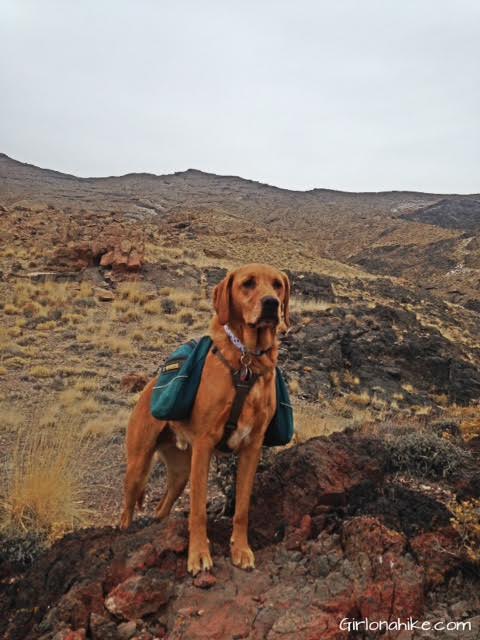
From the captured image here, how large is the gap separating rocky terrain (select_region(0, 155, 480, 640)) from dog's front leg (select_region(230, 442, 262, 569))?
0.10 meters

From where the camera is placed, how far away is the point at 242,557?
2801 mm

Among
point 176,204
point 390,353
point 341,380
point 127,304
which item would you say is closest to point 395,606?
point 341,380

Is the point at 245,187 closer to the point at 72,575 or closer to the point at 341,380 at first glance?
the point at 341,380

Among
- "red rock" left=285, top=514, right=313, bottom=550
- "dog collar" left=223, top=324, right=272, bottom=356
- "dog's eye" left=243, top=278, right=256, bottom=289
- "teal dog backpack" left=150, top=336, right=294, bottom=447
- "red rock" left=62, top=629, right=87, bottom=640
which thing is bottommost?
"red rock" left=62, top=629, right=87, bottom=640

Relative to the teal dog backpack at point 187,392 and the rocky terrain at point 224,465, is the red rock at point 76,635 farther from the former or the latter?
the teal dog backpack at point 187,392

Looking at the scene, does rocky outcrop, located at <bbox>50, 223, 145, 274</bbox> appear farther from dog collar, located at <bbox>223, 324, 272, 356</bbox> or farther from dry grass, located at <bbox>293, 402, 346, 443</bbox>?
dog collar, located at <bbox>223, 324, 272, 356</bbox>

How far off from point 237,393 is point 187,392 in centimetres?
34

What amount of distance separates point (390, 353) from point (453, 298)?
24594 millimetres

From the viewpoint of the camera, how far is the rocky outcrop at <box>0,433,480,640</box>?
2314mm

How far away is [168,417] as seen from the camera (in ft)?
10.0

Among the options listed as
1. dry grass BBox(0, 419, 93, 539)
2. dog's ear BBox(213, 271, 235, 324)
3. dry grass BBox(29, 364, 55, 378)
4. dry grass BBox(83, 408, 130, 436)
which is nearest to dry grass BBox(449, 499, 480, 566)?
dog's ear BBox(213, 271, 235, 324)

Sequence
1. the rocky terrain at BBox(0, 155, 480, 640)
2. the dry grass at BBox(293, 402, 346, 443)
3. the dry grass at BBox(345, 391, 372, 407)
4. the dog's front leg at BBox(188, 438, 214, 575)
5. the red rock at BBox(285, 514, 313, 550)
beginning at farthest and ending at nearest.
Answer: the dry grass at BBox(345, 391, 372, 407)
the dry grass at BBox(293, 402, 346, 443)
the red rock at BBox(285, 514, 313, 550)
the dog's front leg at BBox(188, 438, 214, 575)
the rocky terrain at BBox(0, 155, 480, 640)

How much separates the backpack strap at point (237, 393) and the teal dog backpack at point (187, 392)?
0.81ft

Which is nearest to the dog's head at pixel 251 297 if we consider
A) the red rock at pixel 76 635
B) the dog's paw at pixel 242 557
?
the dog's paw at pixel 242 557
